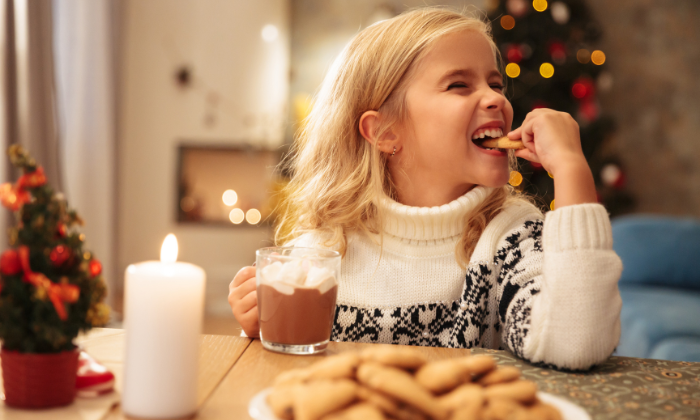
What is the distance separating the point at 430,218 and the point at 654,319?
146 cm

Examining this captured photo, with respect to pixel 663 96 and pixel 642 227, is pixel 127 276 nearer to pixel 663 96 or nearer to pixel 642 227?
pixel 642 227

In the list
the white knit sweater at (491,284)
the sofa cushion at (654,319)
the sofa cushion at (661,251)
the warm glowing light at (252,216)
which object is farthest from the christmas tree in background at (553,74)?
the white knit sweater at (491,284)

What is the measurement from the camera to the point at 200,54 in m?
4.71

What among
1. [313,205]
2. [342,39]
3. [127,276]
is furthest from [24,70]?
[342,39]

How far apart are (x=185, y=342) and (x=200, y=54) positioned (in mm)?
4554

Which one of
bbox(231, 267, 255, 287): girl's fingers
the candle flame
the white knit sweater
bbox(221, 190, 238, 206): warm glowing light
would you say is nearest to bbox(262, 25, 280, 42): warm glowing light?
bbox(221, 190, 238, 206): warm glowing light

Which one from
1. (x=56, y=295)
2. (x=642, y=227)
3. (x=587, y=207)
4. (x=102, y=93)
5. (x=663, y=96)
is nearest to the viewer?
(x=56, y=295)

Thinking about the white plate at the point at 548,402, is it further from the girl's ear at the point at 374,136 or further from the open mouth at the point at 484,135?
the girl's ear at the point at 374,136

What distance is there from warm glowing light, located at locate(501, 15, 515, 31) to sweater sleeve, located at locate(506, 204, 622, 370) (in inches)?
139

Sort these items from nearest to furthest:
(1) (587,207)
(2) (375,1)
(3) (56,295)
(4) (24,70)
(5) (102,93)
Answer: (3) (56,295) → (1) (587,207) → (4) (24,70) → (5) (102,93) → (2) (375,1)

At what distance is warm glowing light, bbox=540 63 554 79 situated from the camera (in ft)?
13.1

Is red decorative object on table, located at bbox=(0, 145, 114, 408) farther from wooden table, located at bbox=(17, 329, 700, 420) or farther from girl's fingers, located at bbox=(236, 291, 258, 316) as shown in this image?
girl's fingers, located at bbox=(236, 291, 258, 316)

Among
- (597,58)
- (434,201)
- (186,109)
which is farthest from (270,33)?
(434,201)

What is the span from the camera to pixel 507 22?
13.3 ft
